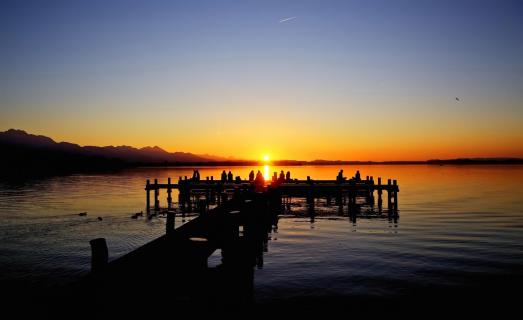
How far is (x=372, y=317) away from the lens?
393 inches

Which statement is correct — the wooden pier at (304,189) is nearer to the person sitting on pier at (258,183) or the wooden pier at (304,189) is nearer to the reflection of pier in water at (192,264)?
the person sitting on pier at (258,183)

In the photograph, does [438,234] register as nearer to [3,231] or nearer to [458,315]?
[458,315]

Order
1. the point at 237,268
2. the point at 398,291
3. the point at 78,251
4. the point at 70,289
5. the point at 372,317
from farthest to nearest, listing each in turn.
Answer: the point at 78,251
the point at 398,291
the point at 372,317
the point at 237,268
the point at 70,289

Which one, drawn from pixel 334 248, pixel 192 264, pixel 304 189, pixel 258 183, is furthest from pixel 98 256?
pixel 304 189

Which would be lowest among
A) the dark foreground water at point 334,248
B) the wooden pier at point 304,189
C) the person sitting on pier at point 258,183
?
the dark foreground water at point 334,248

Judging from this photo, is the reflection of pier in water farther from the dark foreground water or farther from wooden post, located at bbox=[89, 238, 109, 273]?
the dark foreground water

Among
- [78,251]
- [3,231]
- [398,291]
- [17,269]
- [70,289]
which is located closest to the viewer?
[70,289]

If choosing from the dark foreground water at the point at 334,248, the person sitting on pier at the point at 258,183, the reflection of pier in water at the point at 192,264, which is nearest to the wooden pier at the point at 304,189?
the person sitting on pier at the point at 258,183

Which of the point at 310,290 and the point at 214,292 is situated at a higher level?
the point at 214,292

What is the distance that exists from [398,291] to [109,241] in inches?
577

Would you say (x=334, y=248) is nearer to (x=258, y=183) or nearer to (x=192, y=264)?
(x=258, y=183)

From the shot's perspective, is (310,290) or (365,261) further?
(365,261)

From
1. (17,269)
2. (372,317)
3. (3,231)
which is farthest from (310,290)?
(3,231)

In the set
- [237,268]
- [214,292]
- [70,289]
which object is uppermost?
[70,289]
